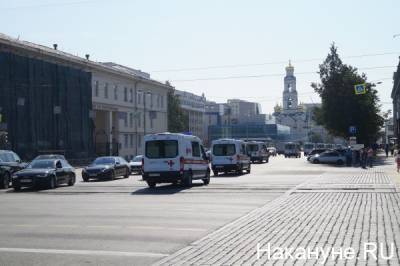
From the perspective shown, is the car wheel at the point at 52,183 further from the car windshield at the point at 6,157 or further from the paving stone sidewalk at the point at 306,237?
the paving stone sidewalk at the point at 306,237

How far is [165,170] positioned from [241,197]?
19.8 feet

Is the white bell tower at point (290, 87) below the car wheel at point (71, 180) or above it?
above

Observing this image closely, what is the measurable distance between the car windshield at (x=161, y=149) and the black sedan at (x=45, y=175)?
476 centimetres

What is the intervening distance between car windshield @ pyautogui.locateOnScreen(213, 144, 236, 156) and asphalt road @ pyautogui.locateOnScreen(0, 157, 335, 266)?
14333mm

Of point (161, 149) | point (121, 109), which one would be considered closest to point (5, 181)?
point (161, 149)

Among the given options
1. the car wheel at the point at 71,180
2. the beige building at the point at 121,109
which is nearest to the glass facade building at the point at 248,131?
the beige building at the point at 121,109

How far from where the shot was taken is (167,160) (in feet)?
85.1

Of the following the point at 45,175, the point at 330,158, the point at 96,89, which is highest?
the point at 96,89

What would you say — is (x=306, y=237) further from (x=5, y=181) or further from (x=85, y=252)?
(x=5, y=181)

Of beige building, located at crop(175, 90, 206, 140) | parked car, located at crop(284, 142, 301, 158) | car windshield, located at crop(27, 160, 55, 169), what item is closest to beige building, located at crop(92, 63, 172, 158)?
parked car, located at crop(284, 142, 301, 158)

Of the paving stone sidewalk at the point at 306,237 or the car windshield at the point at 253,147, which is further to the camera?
the car windshield at the point at 253,147

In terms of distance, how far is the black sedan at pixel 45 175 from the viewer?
2645 cm

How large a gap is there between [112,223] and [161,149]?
12661 mm

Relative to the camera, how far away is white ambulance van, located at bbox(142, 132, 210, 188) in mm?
25922
